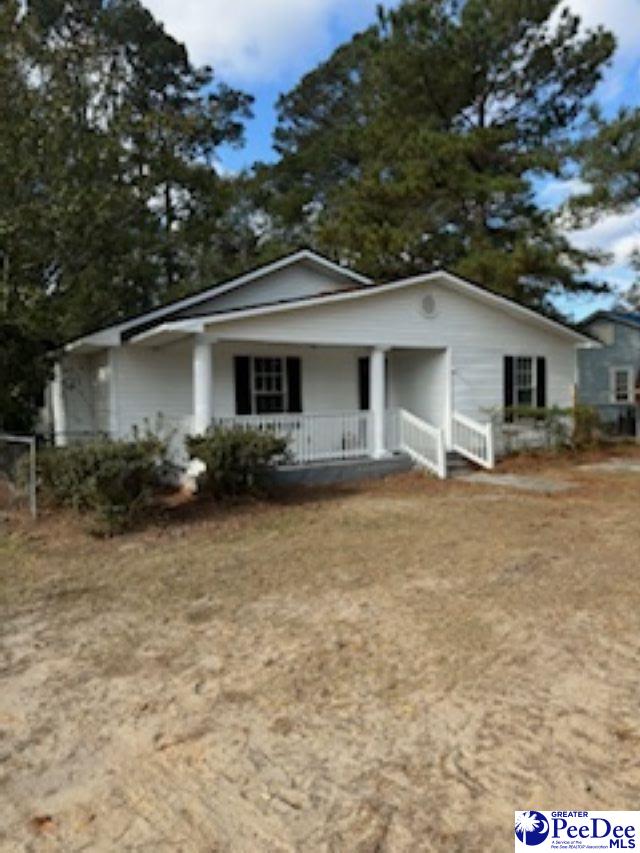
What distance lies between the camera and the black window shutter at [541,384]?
16219 millimetres

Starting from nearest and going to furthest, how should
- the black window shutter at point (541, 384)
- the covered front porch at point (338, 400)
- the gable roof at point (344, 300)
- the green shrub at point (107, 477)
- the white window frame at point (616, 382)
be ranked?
1. the green shrub at point (107, 477)
2. the gable roof at point (344, 300)
3. the covered front porch at point (338, 400)
4. the black window shutter at point (541, 384)
5. the white window frame at point (616, 382)

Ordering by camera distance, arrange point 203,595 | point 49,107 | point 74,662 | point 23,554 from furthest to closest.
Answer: point 49,107
point 23,554
point 203,595
point 74,662

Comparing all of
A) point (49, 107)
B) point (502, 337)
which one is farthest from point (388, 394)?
point (49, 107)

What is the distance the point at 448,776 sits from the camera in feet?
9.79

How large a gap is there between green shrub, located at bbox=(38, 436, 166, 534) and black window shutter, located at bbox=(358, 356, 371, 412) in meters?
7.21

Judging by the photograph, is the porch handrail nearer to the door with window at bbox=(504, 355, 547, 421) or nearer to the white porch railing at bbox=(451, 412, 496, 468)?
the white porch railing at bbox=(451, 412, 496, 468)

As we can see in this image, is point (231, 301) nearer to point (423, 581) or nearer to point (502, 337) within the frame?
point (502, 337)

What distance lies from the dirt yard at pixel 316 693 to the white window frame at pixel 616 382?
62.9 ft

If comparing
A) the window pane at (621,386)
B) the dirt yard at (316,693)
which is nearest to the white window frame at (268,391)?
the dirt yard at (316,693)

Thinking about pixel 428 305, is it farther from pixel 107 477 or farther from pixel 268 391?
pixel 107 477

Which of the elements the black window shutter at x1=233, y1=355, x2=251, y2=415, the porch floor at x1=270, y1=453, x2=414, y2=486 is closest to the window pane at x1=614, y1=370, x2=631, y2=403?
the porch floor at x1=270, y1=453, x2=414, y2=486

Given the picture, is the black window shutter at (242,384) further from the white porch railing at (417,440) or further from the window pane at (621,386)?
the window pane at (621,386)

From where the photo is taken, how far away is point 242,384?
13.9 meters

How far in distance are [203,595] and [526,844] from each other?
3.76m
